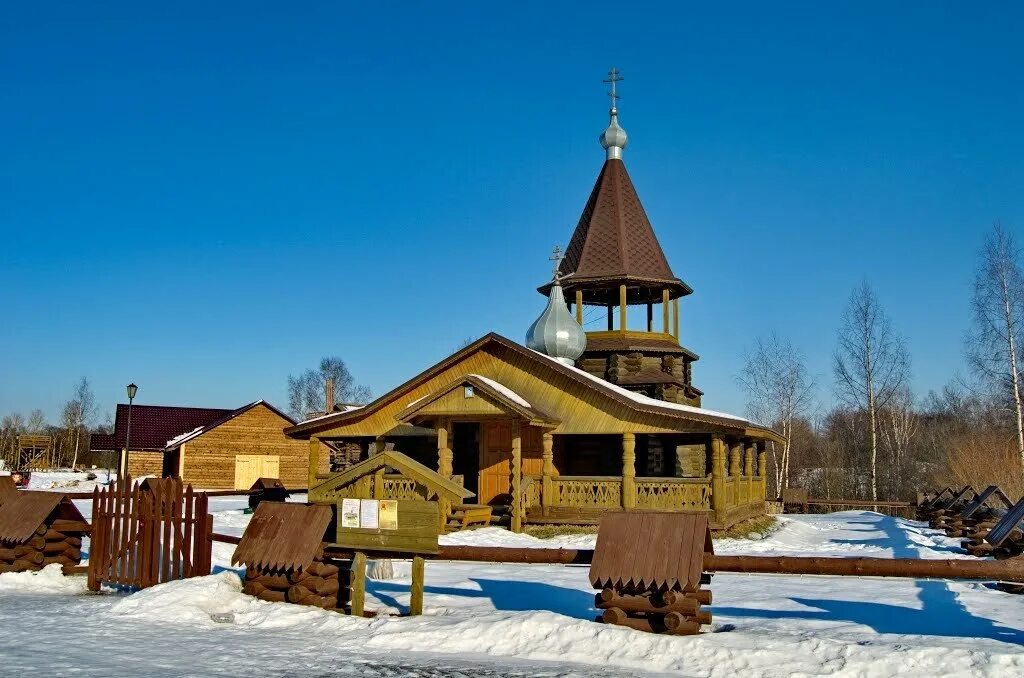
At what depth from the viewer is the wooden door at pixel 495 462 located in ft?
73.1

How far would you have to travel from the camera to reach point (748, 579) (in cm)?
1338

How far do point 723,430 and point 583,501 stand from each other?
140 inches

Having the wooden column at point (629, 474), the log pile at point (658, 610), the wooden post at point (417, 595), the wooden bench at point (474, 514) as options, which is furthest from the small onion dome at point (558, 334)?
the log pile at point (658, 610)

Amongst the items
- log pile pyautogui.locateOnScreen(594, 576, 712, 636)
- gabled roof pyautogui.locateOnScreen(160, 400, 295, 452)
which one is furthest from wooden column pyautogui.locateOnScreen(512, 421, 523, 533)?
gabled roof pyautogui.locateOnScreen(160, 400, 295, 452)

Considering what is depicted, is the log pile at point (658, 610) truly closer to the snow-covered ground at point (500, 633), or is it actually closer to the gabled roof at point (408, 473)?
the snow-covered ground at point (500, 633)

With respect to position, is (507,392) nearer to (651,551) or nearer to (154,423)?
(651,551)

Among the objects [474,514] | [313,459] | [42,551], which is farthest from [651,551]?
[313,459]

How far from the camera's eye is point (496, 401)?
789 inches

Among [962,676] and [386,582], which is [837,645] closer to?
[962,676]

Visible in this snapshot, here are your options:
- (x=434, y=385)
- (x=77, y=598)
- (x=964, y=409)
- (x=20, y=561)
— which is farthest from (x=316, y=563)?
(x=964, y=409)

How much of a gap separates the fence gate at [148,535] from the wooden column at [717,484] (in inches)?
456

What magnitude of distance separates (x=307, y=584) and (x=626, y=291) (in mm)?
18718

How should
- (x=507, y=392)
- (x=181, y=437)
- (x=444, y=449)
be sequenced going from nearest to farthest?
1. (x=444, y=449)
2. (x=507, y=392)
3. (x=181, y=437)

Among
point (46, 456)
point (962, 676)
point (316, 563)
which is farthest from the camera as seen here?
point (46, 456)
